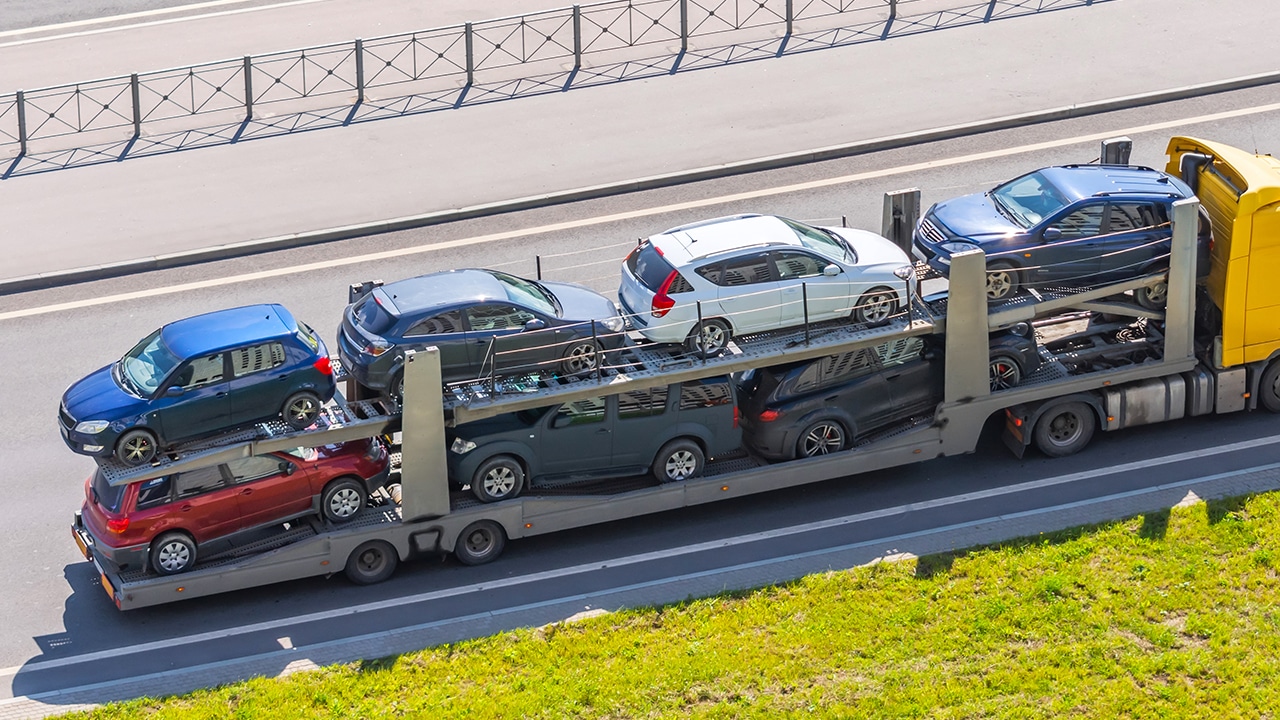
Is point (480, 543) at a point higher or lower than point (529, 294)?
lower

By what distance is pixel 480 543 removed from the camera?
19828mm

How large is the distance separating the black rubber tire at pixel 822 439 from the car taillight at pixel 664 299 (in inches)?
87.1

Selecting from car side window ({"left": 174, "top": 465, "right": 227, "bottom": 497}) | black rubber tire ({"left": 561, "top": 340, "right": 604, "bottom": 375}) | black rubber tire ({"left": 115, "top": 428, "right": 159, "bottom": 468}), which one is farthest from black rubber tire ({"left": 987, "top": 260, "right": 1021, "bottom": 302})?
black rubber tire ({"left": 115, "top": 428, "right": 159, "bottom": 468})

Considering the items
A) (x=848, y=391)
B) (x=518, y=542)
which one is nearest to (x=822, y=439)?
(x=848, y=391)

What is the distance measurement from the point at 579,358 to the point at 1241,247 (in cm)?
801

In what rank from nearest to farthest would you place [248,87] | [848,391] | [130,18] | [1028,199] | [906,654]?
[906,654] < [848,391] < [1028,199] < [248,87] < [130,18]

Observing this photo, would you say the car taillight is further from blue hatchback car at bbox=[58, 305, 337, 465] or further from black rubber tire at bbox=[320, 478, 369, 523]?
black rubber tire at bbox=[320, 478, 369, 523]

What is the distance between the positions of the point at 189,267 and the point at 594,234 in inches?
239

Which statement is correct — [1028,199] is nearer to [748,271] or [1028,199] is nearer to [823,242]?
[823,242]

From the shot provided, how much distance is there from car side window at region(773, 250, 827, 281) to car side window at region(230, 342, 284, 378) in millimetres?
5622

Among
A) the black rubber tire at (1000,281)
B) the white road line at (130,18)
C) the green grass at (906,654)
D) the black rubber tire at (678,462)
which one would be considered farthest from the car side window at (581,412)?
the white road line at (130,18)

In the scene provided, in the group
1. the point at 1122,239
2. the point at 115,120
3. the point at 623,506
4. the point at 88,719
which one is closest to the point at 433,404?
the point at 623,506

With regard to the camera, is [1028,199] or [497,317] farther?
[1028,199]

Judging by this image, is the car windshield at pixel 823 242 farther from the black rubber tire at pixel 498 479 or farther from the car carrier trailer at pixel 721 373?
the black rubber tire at pixel 498 479
